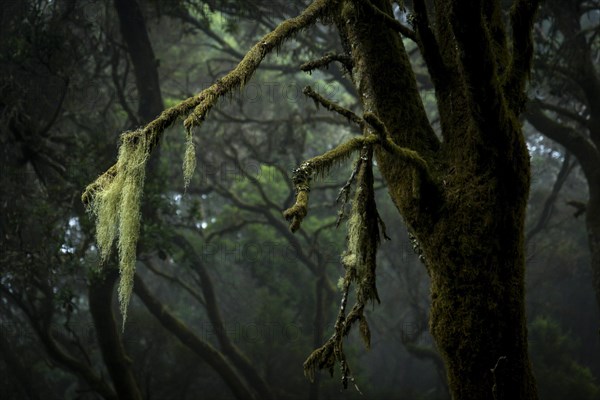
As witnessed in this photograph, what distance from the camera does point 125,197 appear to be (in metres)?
2.37

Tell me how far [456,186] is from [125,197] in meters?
1.68

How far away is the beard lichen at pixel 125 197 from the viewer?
7.56 ft

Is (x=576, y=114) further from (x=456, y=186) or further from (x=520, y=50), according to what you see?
(x=456, y=186)

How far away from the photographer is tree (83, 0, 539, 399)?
2.28 m

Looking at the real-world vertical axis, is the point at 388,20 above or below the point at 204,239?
below

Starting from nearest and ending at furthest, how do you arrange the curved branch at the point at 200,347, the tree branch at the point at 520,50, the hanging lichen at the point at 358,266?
the tree branch at the point at 520,50 < the hanging lichen at the point at 358,266 < the curved branch at the point at 200,347

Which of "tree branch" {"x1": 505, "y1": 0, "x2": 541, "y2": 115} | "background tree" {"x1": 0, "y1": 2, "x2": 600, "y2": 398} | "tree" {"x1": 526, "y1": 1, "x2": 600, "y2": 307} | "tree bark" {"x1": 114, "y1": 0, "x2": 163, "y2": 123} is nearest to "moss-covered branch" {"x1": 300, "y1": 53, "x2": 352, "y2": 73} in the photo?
"tree branch" {"x1": 505, "y1": 0, "x2": 541, "y2": 115}

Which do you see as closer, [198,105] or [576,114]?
[198,105]

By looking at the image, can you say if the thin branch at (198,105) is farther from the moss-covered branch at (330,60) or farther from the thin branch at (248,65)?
the moss-covered branch at (330,60)

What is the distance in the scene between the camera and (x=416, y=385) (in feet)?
82.1

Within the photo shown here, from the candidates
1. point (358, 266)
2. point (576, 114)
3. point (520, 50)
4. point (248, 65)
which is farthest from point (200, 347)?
point (520, 50)

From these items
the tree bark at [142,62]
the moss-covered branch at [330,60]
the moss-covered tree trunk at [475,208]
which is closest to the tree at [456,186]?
the moss-covered tree trunk at [475,208]

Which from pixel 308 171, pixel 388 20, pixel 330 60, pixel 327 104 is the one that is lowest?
pixel 308 171

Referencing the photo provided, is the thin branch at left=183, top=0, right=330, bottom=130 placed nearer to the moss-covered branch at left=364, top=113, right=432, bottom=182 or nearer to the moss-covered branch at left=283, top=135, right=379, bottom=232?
the moss-covered branch at left=283, top=135, right=379, bottom=232
